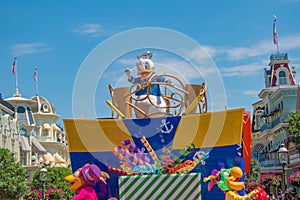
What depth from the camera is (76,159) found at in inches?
669

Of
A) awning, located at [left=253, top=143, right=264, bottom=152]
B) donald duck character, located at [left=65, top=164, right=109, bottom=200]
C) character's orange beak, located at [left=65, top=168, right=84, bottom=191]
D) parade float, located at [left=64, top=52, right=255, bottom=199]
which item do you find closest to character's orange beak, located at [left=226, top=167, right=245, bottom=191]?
parade float, located at [left=64, top=52, right=255, bottom=199]

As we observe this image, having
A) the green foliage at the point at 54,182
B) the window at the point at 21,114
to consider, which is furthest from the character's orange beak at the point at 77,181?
the window at the point at 21,114

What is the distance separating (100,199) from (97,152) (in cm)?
138

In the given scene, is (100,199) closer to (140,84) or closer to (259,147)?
(140,84)

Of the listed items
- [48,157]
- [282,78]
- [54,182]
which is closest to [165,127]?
[54,182]

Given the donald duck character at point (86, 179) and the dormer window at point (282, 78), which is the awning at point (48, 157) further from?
the donald duck character at point (86, 179)

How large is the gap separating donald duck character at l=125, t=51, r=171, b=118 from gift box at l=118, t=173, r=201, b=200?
17.3ft

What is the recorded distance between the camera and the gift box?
45.3 ft

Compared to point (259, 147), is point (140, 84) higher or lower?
lower

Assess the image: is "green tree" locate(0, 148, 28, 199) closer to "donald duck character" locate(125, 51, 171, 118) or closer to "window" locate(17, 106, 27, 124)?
"donald duck character" locate(125, 51, 171, 118)

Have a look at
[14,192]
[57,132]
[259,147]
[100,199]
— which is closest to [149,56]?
[100,199]

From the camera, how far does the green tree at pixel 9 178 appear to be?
1741 inches

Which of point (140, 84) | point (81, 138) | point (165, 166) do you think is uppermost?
point (140, 84)

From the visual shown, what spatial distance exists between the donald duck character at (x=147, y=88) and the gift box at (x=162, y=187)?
5.28 m
